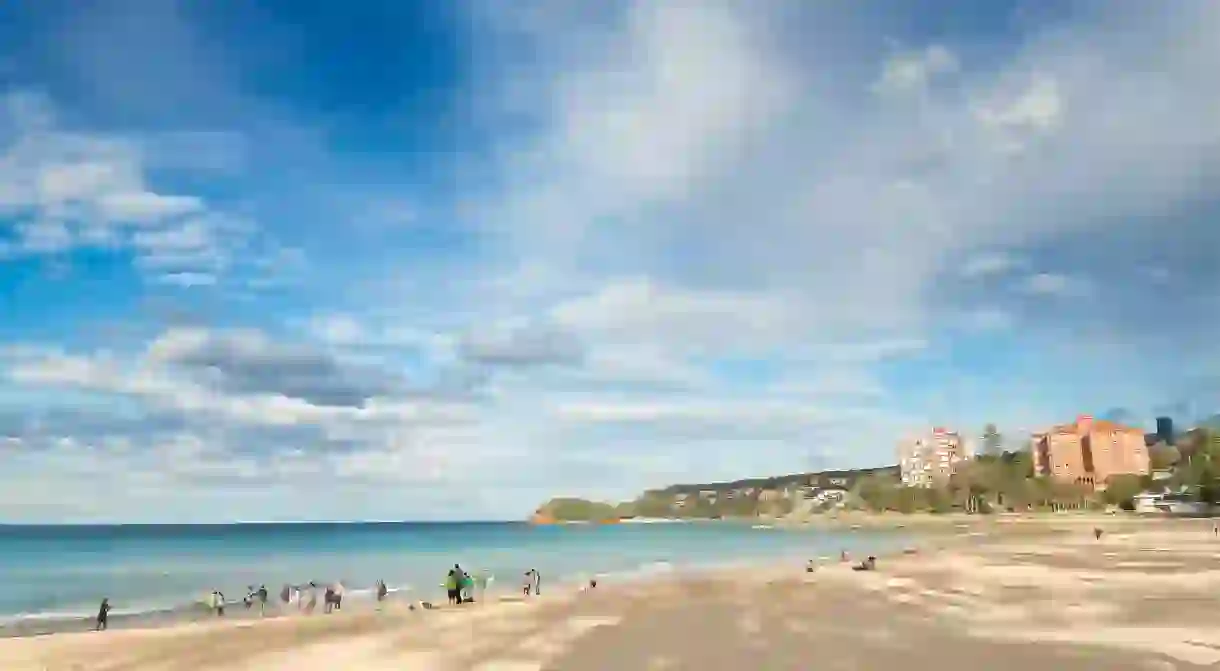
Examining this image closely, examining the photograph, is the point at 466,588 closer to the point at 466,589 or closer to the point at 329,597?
the point at 466,589

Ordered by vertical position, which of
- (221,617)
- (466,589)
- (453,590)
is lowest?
(221,617)

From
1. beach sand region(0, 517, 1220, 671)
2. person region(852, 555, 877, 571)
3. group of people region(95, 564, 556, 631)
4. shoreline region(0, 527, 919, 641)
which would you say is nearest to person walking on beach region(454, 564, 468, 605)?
group of people region(95, 564, 556, 631)

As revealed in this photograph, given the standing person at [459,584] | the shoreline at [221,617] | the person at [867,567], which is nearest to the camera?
the shoreline at [221,617]

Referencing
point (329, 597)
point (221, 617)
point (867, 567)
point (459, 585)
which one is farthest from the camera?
point (867, 567)

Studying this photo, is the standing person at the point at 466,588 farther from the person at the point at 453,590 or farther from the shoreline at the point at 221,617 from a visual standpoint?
the shoreline at the point at 221,617

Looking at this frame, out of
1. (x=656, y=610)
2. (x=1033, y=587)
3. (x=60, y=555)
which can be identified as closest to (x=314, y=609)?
(x=656, y=610)

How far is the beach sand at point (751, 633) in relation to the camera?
59.4 ft

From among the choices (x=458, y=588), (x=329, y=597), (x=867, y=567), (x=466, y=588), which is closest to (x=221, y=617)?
(x=329, y=597)

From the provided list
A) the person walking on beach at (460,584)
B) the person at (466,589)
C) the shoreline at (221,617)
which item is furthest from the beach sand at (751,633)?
the person at (466,589)

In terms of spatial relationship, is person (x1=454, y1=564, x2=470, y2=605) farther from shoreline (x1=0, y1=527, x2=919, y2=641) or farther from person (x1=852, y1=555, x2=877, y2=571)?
person (x1=852, y1=555, x2=877, y2=571)

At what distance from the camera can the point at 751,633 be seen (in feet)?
73.5

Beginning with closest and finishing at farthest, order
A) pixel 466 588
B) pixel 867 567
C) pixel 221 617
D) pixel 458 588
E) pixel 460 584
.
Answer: pixel 221 617 < pixel 458 588 < pixel 460 584 < pixel 466 588 < pixel 867 567

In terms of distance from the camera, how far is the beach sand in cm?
1811

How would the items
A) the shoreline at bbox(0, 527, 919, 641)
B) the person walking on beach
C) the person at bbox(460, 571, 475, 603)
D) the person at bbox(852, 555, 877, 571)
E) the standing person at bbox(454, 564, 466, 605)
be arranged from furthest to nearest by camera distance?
1. the person at bbox(852, 555, 877, 571)
2. the person at bbox(460, 571, 475, 603)
3. the person walking on beach
4. the standing person at bbox(454, 564, 466, 605)
5. the shoreline at bbox(0, 527, 919, 641)
